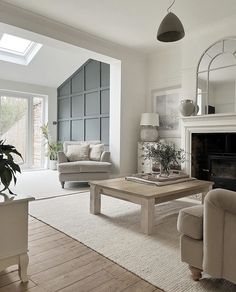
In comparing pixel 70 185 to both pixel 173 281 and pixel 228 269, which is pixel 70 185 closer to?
pixel 173 281

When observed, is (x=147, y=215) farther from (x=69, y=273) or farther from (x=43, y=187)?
(x=43, y=187)

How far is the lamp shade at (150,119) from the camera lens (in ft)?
16.7

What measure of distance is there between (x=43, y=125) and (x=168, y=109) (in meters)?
3.72

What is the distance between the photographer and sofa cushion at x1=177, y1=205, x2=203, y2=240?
4.98 ft

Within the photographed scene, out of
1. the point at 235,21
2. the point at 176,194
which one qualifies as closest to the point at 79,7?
the point at 235,21

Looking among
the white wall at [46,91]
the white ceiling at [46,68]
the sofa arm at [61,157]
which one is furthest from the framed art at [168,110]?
the white wall at [46,91]

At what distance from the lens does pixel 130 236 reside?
232 cm

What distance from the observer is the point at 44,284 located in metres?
1.57

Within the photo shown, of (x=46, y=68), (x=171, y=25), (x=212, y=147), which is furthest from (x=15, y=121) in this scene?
(x=171, y=25)

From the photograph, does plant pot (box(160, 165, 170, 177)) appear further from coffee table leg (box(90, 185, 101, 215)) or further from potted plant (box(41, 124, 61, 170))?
potted plant (box(41, 124, 61, 170))

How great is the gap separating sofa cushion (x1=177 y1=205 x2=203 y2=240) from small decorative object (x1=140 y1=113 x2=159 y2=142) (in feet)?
11.8

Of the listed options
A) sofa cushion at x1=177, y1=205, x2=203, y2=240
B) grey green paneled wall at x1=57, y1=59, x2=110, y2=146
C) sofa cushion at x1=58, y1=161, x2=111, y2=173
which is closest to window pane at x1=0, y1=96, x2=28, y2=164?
grey green paneled wall at x1=57, y1=59, x2=110, y2=146

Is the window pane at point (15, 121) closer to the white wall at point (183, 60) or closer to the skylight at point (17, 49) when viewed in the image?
the skylight at point (17, 49)

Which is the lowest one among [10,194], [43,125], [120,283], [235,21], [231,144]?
[120,283]
